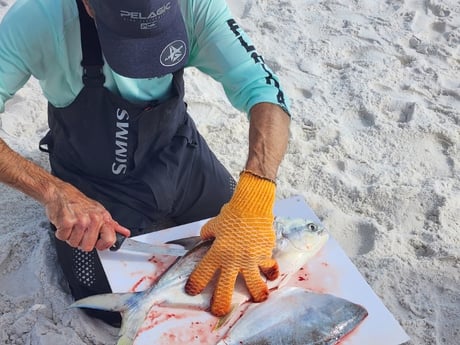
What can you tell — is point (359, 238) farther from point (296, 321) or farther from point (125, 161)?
point (125, 161)

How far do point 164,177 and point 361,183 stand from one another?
0.88 metres

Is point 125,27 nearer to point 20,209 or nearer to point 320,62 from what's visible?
point 20,209

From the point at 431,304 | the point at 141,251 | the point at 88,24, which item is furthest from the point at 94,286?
the point at 431,304

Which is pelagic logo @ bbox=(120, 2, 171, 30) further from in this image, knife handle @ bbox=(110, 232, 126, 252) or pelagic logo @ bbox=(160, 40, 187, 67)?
knife handle @ bbox=(110, 232, 126, 252)

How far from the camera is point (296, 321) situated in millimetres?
1750

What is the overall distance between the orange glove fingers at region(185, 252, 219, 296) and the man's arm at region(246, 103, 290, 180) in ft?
1.19

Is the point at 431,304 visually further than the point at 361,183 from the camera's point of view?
No

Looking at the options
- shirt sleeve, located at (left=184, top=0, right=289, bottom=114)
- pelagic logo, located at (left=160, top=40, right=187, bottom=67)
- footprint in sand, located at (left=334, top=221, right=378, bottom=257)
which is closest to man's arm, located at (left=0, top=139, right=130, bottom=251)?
pelagic logo, located at (left=160, top=40, right=187, bottom=67)

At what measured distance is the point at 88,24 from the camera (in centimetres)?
191

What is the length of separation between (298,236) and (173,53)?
0.66 m

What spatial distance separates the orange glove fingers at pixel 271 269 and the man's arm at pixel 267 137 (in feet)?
0.96

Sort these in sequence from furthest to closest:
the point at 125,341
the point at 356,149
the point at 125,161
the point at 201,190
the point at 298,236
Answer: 1. the point at 356,149
2. the point at 201,190
3. the point at 125,161
4. the point at 298,236
5. the point at 125,341

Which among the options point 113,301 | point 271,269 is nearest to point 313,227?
point 271,269

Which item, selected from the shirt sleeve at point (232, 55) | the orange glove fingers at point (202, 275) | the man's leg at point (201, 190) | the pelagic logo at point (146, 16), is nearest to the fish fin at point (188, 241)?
the orange glove fingers at point (202, 275)
